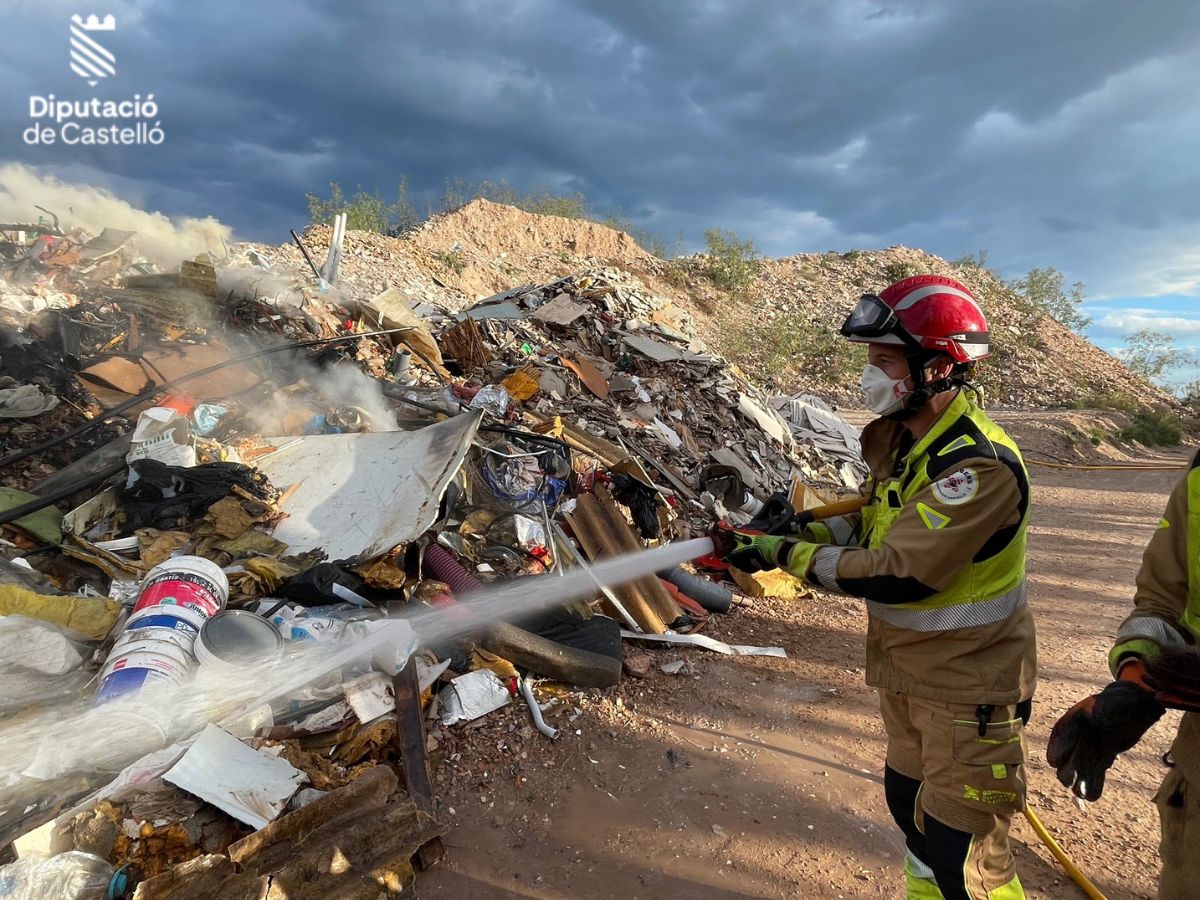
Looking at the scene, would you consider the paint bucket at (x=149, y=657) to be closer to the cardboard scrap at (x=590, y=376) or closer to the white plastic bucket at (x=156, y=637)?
the white plastic bucket at (x=156, y=637)

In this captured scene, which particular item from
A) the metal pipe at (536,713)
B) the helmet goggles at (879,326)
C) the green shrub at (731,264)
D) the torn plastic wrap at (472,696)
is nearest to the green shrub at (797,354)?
the green shrub at (731,264)

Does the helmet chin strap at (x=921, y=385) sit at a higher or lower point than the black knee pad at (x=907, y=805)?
higher

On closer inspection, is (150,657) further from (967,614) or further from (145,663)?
(967,614)

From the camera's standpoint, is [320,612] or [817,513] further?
[320,612]

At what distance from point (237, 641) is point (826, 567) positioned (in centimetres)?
275

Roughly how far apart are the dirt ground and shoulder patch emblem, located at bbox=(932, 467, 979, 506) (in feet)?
5.82

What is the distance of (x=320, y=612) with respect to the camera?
3639 mm

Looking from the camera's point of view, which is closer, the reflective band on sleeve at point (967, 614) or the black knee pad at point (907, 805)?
the reflective band on sleeve at point (967, 614)

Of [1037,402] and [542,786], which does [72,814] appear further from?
[1037,402]

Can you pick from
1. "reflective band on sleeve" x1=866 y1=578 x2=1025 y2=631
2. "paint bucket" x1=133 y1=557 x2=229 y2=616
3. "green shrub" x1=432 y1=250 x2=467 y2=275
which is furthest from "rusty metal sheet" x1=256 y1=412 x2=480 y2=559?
"green shrub" x1=432 y1=250 x2=467 y2=275

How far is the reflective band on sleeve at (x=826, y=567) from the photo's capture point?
1832 mm

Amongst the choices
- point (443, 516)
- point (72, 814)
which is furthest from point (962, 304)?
point (443, 516)

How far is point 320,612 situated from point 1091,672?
4.89 metres

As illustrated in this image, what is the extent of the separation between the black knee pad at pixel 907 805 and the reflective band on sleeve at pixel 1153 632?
742mm
